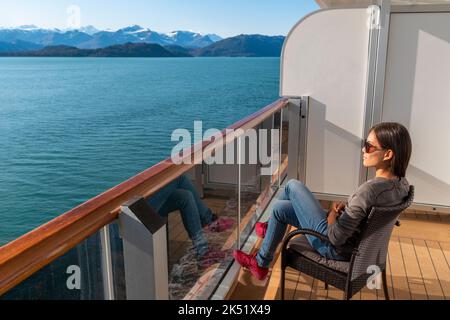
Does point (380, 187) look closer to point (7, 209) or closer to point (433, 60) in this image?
point (433, 60)

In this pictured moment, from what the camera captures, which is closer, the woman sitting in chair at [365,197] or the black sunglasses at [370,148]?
the woman sitting in chair at [365,197]

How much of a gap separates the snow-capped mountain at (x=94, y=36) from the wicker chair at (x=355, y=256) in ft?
235

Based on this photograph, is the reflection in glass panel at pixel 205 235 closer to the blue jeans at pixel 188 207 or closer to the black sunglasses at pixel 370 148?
the blue jeans at pixel 188 207

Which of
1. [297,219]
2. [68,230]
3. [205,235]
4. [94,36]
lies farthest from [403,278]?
[94,36]

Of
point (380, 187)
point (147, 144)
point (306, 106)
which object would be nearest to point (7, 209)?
point (147, 144)

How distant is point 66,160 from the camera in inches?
1379

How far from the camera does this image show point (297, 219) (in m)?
2.56

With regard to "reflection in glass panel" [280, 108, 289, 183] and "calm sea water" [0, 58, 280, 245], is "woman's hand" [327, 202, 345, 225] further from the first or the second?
"calm sea water" [0, 58, 280, 245]

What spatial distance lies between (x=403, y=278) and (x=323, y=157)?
1.57 m

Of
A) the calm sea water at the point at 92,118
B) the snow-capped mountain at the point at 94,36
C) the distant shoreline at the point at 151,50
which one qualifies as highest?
the snow-capped mountain at the point at 94,36

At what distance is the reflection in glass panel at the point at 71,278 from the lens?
1.18 metres

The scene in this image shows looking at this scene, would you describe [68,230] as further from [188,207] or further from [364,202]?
[364,202]

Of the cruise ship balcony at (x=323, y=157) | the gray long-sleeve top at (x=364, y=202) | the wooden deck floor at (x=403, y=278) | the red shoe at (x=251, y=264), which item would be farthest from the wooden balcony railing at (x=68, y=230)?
the wooden deck floor at (x=403, y=278)
